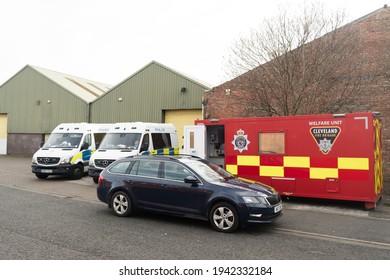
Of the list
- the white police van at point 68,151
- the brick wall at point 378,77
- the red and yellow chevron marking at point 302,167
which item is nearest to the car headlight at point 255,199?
the red and yellow chevron marking at point 302,167

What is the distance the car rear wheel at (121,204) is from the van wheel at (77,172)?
7.21 m

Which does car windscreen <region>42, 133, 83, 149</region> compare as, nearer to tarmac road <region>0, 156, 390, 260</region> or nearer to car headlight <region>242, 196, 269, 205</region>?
tarmac road <region>0, 156, 390, 260</region>

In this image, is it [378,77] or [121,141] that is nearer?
[121,141]

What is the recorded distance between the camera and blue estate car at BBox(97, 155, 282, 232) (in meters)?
6.14

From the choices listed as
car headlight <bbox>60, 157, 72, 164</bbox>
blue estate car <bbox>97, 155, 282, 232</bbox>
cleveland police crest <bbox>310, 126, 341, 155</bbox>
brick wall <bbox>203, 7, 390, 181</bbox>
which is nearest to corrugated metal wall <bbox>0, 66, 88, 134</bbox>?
car headlight <bbox>60, 157, 72, 164</bbox>

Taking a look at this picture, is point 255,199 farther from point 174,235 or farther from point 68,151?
point 68,151

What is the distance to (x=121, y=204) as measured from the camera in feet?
24.3

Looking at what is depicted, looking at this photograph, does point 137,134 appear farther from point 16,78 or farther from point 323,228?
point 16,78

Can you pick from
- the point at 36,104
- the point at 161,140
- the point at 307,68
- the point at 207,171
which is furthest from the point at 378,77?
the point at 36,104

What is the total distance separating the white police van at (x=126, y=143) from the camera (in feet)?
39.7

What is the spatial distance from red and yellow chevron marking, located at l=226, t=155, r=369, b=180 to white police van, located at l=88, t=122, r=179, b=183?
12.3 ft

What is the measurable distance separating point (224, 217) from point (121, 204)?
2.54m

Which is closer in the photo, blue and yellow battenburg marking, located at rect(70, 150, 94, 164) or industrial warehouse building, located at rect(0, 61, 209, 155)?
blue and yellow battenburg marking, located at rect(70, 150, 94, 164)

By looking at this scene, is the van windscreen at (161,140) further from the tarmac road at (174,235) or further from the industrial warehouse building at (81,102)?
the industrial warehouse building at (81,102)
